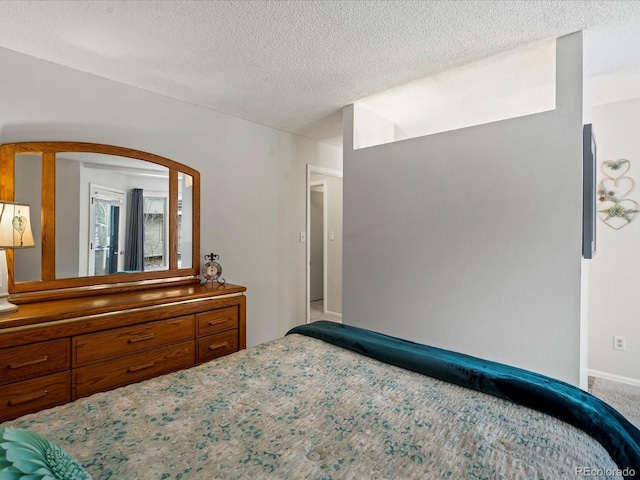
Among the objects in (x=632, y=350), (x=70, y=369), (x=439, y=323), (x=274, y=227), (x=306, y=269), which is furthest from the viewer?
(x=306, y=269)

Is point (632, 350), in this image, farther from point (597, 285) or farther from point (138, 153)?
point (138, 153)

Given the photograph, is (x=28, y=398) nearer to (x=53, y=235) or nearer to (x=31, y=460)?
(x=53, y=235)

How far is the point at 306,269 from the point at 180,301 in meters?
1.86

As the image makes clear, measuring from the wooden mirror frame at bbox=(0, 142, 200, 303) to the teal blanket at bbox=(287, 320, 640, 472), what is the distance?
64.7 inches

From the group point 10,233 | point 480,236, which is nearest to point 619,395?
point 480,236

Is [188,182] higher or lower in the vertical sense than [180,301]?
higher

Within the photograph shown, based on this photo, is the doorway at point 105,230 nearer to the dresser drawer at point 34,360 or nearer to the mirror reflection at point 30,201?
the mirror reflection at point 30,201

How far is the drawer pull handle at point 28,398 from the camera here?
1.65 metres

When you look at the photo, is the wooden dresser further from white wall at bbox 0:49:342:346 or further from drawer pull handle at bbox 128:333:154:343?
white wall at bbox 0:49:342:346

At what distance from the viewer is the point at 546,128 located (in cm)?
200

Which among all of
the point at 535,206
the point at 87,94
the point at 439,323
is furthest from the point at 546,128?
the point at 87,94

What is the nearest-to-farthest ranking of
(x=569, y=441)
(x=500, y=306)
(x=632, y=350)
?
(x=569, y=441), (x=500, y=306), (x=632, y=350)

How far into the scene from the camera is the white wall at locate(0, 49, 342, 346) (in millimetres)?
2125

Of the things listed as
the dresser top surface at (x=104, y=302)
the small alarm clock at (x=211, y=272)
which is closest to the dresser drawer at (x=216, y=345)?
the dresser top surface at (x=104, y=302)
